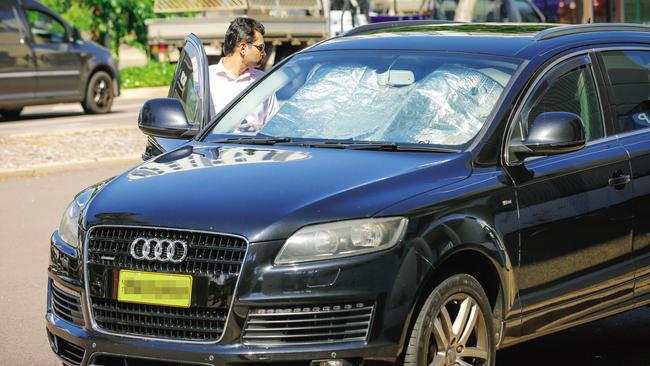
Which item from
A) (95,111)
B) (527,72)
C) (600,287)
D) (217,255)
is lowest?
(95,111)

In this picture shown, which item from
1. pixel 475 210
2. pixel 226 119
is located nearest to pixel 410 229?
pixel 475 210

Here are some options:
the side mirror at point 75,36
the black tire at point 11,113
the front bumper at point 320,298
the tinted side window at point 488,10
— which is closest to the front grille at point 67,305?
the front bumper at point 320,298

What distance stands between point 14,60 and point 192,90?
52.5 ft

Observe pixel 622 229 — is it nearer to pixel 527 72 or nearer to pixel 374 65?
pixel 527 72

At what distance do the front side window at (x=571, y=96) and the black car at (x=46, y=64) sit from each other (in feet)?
58.7

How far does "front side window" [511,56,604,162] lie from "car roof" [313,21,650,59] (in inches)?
4.8

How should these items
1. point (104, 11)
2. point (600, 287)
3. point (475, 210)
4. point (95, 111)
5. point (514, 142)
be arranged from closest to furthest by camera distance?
point (475, 210)
point (514, 142)
point (600, 287)
point (95, 111)
point (104, 11)

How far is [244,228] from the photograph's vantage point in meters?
5.21

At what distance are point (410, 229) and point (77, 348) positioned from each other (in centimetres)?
145

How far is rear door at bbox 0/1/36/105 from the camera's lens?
23566 mm

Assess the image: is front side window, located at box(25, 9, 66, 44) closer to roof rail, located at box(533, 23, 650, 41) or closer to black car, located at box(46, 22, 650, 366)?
black car, located at box(46, 22, 650, 366)

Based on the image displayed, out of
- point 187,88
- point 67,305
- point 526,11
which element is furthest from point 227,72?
point 526,11

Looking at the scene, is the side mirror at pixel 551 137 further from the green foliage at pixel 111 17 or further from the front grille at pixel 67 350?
the green foliage at pixel 111 17

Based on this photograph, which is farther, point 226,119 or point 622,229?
point 226,119
